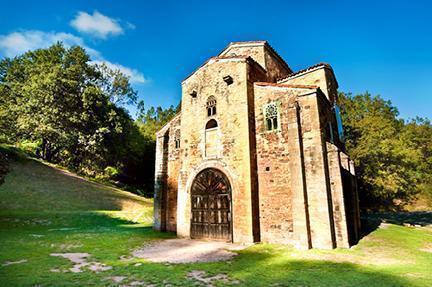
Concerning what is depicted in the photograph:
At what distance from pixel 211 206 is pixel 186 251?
312cm

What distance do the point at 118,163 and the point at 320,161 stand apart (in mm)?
34351

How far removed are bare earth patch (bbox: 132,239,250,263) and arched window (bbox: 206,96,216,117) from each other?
677 centimetres

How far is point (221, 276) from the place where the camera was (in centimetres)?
683

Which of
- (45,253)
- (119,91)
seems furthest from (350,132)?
(119,91)

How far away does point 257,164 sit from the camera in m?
12.3

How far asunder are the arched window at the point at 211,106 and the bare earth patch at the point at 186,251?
677 centimetres

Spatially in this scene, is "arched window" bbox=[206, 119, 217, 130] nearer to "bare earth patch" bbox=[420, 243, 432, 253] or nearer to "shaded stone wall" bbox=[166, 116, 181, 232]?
"shaded stone wall" bbox=[166, 116, 181, 232]

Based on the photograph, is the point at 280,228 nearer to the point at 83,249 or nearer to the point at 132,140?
the point at 83,249

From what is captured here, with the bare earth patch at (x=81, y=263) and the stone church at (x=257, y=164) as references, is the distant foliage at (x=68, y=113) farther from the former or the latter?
the bare earth patch at (x=81, y=263)

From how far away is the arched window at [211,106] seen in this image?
13.9 metres

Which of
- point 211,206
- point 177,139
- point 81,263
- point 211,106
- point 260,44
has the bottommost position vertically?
point 81,263

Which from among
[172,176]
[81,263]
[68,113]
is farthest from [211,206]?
[68,113]

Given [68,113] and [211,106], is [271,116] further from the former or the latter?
[68,113]

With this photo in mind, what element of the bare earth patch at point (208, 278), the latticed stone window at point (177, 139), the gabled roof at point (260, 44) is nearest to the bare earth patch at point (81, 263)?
the bare earth patch at point (208, 278)
